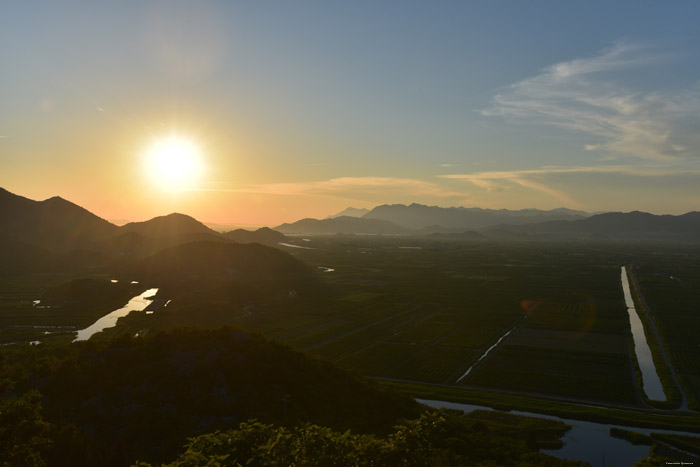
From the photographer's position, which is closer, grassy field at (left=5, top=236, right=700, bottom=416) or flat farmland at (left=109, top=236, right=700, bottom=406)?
flat farmland at (left=109, top=236, right=700, bottom=406)

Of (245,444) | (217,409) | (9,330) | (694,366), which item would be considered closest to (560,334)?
(694,366)

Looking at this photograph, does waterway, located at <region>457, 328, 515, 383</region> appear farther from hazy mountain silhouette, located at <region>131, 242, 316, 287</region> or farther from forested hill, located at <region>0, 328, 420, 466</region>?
hazy mountain silhouette, located at <region>131, 242, 316, 287</region>

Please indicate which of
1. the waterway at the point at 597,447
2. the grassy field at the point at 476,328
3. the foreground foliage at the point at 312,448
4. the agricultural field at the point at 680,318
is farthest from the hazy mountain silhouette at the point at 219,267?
the foreground foliage at the point at 312,448

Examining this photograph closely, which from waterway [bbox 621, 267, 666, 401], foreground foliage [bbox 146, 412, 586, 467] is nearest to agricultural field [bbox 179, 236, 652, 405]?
waterway [bbox 621, 267, 666, 401]

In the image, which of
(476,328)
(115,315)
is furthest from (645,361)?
(115,315)

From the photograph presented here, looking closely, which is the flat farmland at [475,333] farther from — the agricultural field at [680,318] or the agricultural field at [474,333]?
the agricultural field at [680,318]

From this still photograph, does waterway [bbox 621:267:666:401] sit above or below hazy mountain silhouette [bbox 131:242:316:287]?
below

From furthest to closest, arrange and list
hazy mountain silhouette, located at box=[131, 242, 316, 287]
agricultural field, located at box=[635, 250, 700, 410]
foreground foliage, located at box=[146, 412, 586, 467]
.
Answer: hazy mountain silhouette, located at box=[131, 242, 316, 287] < agricultural field, located at box=[635, 250, 700, 410] < foreground foliage, located at box=[146, 412, 586, 467]

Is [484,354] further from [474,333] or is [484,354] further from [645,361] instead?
[645,361]
